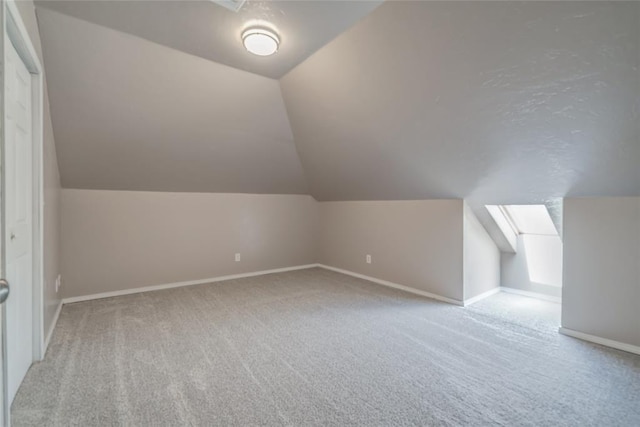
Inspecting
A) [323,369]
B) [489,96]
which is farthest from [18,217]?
[489,96]

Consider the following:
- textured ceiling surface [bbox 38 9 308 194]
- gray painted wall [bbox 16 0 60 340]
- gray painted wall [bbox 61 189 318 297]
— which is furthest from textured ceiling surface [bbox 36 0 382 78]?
gray painted wall [bbox 61 189 318 297]

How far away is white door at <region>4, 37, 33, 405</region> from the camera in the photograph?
1.57 metres

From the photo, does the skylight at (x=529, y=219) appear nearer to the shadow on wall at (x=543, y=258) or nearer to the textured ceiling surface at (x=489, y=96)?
the shadow on wall at (x=543, y=258)

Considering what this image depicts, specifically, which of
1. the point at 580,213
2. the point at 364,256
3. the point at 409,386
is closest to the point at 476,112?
the point at 580,213

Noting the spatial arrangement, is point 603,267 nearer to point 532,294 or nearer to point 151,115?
point 532,294

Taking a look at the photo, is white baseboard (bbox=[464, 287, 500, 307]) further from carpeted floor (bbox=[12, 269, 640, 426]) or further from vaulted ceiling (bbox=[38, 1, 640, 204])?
vaulted ceiling (bbox=[38, 1, 640, 204])

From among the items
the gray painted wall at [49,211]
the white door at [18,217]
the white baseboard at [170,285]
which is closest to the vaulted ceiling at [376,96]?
the gray painted wall at [49,211]

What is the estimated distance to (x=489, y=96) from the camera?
6.43 feet

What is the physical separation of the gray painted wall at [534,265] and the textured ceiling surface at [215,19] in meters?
→ 3.28

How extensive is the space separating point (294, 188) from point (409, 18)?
3202mm

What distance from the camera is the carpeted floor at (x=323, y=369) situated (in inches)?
59.6

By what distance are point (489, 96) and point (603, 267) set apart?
1.66 metres

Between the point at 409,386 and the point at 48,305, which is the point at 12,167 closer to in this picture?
the point at 48,305

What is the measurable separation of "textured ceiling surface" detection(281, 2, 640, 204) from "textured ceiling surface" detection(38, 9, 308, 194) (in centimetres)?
57
